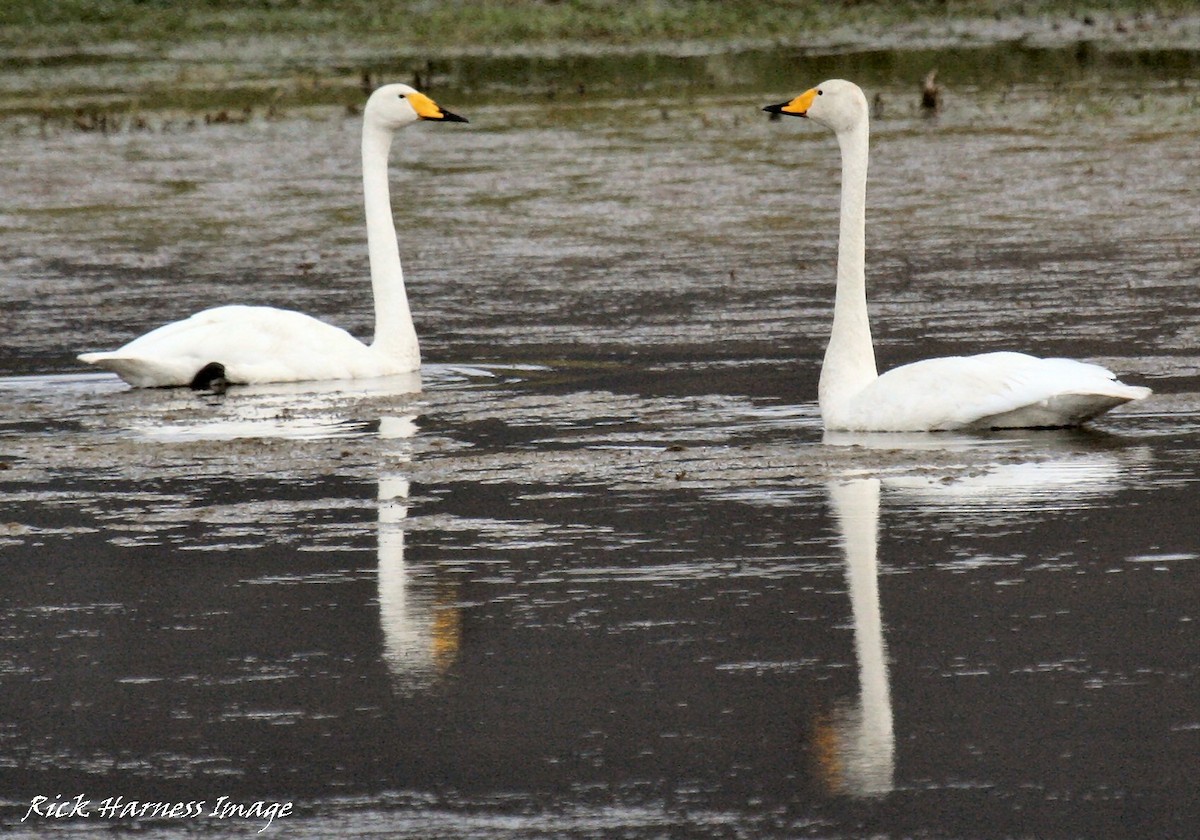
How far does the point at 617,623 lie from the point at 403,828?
1.68 meters

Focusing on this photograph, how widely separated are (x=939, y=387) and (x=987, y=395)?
200mm

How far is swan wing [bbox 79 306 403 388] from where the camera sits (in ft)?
38.2

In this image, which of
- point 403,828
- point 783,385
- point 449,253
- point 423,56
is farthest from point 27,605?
point 423,56

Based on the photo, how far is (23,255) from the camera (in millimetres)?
18219

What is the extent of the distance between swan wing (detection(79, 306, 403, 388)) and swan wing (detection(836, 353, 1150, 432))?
347 centimetres

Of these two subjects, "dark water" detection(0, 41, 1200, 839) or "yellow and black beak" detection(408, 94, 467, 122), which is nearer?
"dark water" detection(0, 41, 1200, 839)

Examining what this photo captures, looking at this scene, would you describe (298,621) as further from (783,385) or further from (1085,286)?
(1085,286)

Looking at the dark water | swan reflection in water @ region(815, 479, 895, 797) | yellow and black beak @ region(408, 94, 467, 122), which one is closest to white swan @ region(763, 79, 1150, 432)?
the dark water

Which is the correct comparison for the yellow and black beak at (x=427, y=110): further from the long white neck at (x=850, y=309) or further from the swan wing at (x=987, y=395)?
the swan wing at (x=987, y=395)

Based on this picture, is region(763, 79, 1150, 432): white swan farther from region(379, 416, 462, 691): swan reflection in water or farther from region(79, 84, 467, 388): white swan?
region(79, 84, 467, 388): white swan

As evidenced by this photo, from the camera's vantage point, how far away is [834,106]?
10.1 meters

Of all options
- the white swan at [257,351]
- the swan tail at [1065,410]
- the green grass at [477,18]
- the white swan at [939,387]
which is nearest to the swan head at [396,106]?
the white swan at [257,351]

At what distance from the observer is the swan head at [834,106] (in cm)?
1007

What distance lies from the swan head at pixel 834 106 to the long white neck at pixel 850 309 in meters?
0.05
